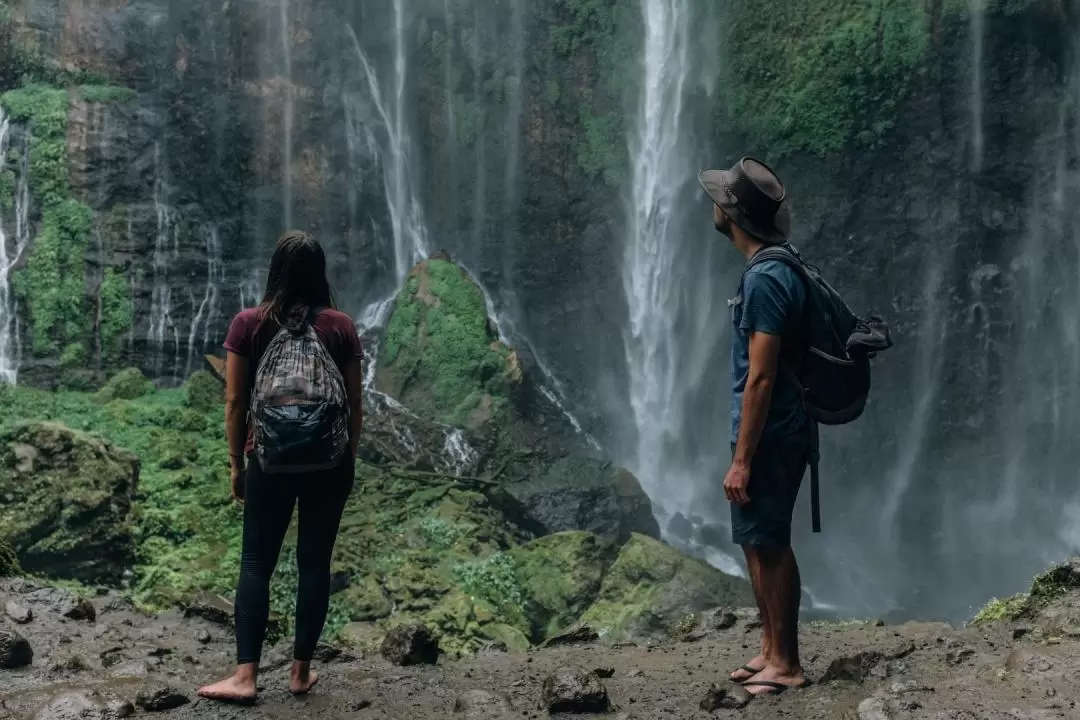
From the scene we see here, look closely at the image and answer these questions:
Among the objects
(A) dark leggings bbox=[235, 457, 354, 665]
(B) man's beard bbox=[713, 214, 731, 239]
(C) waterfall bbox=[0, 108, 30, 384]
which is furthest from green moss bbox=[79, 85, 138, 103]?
(B) man's beard bbox=[713, 214, 731, 239]

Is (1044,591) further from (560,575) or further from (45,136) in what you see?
(45,136)

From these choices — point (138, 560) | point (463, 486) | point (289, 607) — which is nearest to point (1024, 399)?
point (463, 486)

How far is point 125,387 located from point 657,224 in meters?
8.16

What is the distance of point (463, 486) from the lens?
1101cm

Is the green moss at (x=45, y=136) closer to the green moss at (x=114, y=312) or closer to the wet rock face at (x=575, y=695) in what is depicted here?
the green moss at (x=114, y=312)

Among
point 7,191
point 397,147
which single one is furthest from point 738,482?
point 397,147

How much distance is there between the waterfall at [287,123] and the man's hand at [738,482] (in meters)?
13.3

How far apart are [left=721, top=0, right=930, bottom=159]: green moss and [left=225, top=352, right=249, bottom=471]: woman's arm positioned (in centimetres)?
1308

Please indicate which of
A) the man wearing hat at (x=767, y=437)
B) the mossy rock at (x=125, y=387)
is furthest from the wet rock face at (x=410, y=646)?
the mossy rock at (x=125, y=387)

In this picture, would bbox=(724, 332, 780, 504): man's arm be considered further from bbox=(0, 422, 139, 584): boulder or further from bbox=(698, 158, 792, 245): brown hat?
bbox=(0, 422, 139, 584): boulder

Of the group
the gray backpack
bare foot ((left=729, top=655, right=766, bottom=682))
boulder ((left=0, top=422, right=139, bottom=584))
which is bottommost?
boulder ((left=0, top=422, right=139, bottom=584))

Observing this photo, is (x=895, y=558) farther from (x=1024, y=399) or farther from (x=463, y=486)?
(x=463, y=486)

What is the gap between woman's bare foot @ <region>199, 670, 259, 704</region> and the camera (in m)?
3.31

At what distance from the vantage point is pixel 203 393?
12.3 m
